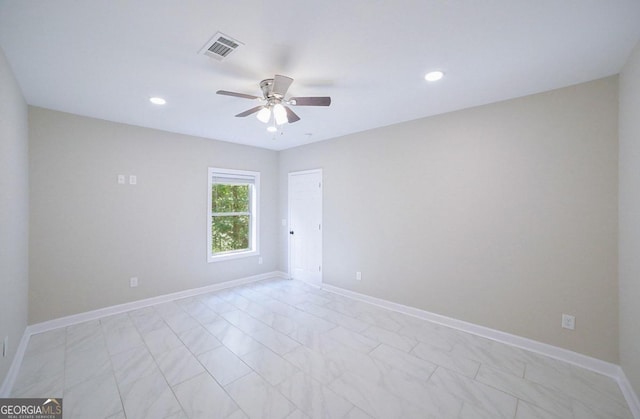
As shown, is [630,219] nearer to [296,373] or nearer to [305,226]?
[296,373]

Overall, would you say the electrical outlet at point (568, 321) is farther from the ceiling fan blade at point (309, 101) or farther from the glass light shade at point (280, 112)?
the glass light shade at point (280, 112)

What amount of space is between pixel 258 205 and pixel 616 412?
191 inches

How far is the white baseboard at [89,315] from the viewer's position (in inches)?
81.9

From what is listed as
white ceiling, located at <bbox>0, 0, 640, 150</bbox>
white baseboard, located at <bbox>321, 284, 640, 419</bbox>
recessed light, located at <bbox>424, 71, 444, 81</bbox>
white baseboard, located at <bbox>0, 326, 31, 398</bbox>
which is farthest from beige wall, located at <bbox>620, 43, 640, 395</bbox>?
white baseboard, located at <bbox>0, 326, 31, 398</bbox>

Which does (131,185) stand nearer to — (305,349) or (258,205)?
(258,205)

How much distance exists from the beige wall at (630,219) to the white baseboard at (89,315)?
465 cm

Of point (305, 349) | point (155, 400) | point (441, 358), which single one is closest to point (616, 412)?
point (441, 358)

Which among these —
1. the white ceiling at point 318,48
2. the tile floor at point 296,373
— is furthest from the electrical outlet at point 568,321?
the white ceiling at point 318,48

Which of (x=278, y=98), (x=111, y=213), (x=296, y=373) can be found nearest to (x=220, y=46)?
(x=278, y=98)

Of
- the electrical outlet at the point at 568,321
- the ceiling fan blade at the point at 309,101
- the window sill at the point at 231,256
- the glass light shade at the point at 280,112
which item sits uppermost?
the ceiling fan blade at the point at 309,101

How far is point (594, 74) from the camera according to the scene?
7.21ft

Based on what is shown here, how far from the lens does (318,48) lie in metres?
1.88

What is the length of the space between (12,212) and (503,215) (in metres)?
4.63

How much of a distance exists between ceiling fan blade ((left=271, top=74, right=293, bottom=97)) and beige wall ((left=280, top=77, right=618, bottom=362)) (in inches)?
78.4
